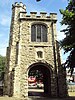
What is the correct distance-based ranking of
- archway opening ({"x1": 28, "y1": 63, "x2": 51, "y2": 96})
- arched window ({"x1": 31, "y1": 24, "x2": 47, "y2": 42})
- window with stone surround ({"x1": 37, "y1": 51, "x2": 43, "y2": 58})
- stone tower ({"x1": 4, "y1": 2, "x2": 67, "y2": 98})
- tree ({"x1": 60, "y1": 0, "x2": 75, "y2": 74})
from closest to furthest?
tree ({"x1": 60, "y1": 0, "x2": 75, "y2": 74}), stone tower ({"x1": 4, "y1": 2, "x2": 67, "y2": 98}), window with stone surround ({"x1": 37, "y1": 51, "x2": 43, "y2": 58}), archway opening ({"x1": 28, "y1": 63, "x2": 51, "y2": 96}), arched window ({"x1": 31, "y1": 24, "x2": 47, "y2": 42})

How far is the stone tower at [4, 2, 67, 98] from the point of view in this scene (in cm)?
2212

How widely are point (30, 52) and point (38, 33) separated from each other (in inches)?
112

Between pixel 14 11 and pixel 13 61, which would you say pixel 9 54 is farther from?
pixel 14 11

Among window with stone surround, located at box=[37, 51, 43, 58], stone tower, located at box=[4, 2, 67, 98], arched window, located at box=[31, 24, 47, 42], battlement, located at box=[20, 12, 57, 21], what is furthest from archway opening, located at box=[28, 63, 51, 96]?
battlement, located at box=[20, 12, 57, 21]

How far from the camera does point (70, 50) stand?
64.9 ft

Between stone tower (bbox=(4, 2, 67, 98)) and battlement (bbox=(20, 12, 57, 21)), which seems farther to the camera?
battlement (bbox=(20, 12, 57, 21))

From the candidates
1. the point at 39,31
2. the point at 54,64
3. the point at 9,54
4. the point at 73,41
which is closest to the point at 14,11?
the point at 39,31

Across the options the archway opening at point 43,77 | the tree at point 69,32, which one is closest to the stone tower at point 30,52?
the archway opening at point 43,77

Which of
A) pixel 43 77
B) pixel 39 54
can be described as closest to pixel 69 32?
pixel 39 54

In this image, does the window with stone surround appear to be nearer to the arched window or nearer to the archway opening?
the archway opening

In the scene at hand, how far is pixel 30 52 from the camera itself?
2345 cm

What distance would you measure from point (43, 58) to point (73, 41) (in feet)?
18.1

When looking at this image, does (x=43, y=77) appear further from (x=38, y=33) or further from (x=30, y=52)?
(x=38, y=33)

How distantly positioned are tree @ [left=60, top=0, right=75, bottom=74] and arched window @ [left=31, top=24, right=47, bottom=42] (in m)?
4.67
